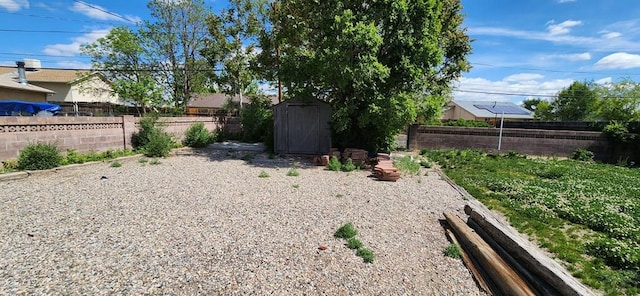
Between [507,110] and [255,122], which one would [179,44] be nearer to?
[255,122]

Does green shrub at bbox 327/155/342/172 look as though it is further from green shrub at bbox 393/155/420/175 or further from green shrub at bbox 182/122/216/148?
green shrub at bbox 182/122/216/148

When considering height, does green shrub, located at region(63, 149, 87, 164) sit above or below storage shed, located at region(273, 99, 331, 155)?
below

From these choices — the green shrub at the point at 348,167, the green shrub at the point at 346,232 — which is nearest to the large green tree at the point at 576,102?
the green shrub at the point at 348,167

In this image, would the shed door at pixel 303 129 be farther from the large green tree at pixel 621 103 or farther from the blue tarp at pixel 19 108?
the large green tree at pixel 621 103

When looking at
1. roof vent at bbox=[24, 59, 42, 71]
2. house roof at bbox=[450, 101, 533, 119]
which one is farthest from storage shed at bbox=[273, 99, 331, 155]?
house roof at bbox=[450, 101, 533, 119]

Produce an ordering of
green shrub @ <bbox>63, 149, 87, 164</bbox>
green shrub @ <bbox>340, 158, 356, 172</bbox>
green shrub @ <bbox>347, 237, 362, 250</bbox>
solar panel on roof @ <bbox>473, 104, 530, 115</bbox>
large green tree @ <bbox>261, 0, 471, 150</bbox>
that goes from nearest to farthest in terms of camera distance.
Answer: green shrub @ <bbox>347, 237, 362, 250</bbox> → green shrub @ <bbox>63, 149, 87, 164</bbox> → large green tree @ <bbox>261, 0, 471, 150</bbox> → green shrub @ <bbox>340, 158, 356, 172</bbox> → solar panel on roof @ <bbox>473, 104, 530, 115</bbox>

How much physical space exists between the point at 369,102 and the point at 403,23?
2.50 metres

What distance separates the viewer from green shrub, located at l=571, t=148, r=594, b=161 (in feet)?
36.8

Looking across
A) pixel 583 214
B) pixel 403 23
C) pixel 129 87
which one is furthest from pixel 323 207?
pixel 129 87

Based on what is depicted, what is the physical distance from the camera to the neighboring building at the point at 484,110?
28.8 metres

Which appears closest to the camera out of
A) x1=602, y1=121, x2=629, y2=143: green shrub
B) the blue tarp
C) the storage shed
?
the blue tarp

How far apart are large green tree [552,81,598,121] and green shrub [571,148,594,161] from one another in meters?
23.0

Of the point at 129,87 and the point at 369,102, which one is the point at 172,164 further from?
the point at 129,87

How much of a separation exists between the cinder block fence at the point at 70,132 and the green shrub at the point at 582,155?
627 inches
